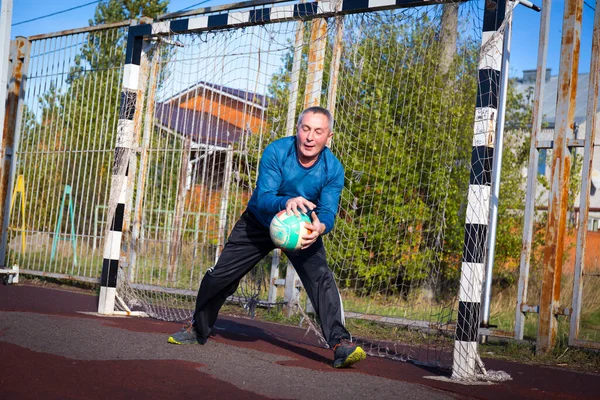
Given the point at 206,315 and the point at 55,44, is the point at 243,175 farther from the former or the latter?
the point at 55,44

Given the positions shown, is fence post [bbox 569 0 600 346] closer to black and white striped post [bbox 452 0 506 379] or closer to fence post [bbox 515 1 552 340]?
fence post [bbox 515 1 552 340]

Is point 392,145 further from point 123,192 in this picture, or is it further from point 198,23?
point 123,192

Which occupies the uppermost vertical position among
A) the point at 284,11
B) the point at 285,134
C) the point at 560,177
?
the point at 284,11

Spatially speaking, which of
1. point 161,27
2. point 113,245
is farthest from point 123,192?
point 161,27

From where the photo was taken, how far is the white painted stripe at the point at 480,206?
20.2ft

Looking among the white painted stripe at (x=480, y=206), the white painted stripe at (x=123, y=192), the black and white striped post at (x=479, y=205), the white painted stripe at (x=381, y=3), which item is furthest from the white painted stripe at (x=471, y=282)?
the white painted stripe at (x=123, y=192)

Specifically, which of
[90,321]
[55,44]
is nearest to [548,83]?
[55,44]

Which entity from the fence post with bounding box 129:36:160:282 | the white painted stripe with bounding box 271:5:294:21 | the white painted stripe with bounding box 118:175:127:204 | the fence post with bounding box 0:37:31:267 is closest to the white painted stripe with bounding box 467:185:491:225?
the white painted stripe with bounding box 271:5:294:21

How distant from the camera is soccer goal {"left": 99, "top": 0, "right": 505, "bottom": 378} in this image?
9.09 m

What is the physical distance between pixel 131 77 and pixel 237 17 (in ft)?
5.09

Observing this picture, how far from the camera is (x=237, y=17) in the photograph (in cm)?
863

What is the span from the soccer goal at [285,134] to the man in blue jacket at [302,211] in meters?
2.33

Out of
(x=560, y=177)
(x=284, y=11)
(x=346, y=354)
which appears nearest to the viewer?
(x=346, y=354)

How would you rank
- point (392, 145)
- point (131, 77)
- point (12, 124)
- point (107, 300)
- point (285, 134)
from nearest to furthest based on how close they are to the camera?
point (107, 300), point (131, 77), point (285, 134), point (392, 145), point (12, 124)
